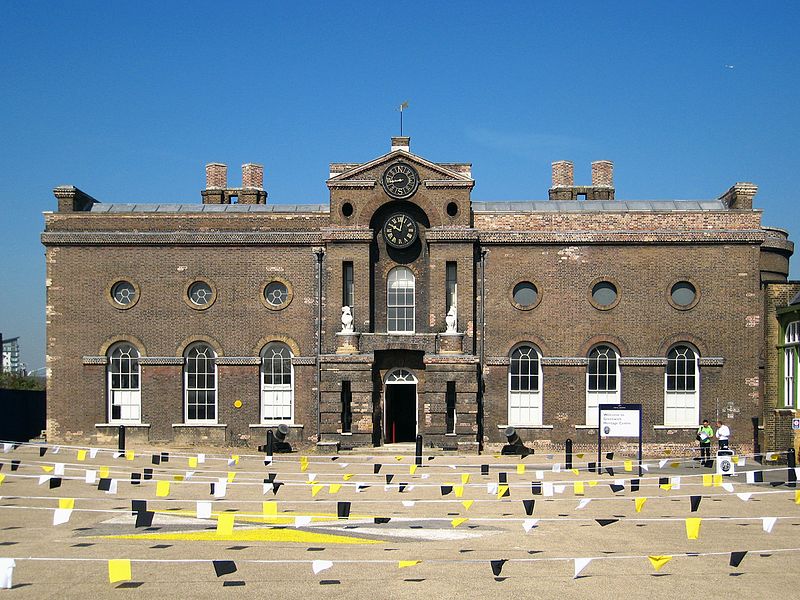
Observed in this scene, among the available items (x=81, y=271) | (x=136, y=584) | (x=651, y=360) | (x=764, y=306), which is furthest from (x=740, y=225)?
(x=136, y=584)

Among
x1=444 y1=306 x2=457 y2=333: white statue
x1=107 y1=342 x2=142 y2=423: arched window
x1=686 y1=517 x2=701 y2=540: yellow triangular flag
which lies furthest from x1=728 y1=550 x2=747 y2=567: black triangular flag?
x1=107 y1=342 x2=142 y2=423: arched window

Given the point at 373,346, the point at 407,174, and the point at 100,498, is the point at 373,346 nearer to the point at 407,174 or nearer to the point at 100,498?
the point at 407,174

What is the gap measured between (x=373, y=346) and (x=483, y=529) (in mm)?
16362

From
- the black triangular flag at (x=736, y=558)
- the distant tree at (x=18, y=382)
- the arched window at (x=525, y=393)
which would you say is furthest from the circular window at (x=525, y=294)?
the distant tree at (x=18, y=382)

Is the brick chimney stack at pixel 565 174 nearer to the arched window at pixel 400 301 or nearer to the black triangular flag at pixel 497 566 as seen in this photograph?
the arched window at pixel 400 301

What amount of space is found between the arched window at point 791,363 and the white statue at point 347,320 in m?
14.0

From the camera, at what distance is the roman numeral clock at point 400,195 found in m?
34.0

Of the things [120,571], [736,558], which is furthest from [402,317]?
[120,571]

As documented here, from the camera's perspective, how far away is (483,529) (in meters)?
17.3

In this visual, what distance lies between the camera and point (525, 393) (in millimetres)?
33781

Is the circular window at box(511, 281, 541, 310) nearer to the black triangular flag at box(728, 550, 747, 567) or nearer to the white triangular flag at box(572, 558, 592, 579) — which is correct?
the black triangular flag at box(728, 550, 747, 567)

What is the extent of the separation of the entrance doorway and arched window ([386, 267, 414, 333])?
162 centimetres

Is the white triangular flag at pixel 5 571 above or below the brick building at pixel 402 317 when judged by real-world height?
below

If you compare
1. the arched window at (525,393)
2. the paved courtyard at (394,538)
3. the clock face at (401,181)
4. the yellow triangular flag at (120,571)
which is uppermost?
the clock face at (401,181)
